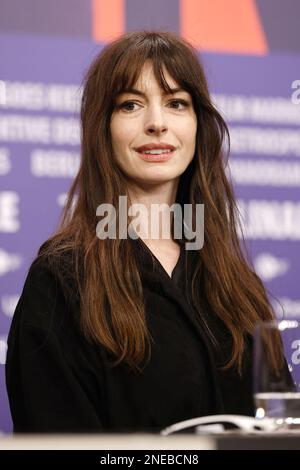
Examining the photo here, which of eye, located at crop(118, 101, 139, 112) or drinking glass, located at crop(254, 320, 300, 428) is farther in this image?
eye, located at crop(118, 101, 139, 112)

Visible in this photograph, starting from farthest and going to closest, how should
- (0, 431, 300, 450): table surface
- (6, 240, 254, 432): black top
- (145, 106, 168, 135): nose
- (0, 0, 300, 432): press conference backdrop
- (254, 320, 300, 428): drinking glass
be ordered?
(0, 0, 300, 432): press conference backdrop → (145, 106, 168, 135): nose → (6, 240, 254, 432): black top → (254, 320, 300, 428): drinking glass → (0, 431, 300, 450): table surface

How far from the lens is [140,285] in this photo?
6.09 feet

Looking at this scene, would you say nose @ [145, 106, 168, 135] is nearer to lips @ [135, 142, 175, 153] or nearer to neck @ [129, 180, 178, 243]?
lips @ [135, 142, 175, 153]

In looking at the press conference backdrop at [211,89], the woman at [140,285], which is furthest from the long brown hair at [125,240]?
the press conference backdrop at [211,89]

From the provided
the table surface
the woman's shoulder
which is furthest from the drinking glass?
the woman's shoulder

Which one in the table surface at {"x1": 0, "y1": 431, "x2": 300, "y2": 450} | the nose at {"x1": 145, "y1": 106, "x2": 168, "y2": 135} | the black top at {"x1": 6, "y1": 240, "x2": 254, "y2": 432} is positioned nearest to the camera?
the table surface at {"x1": 0, "y1": 431, "x2": 300, "y2": 450}

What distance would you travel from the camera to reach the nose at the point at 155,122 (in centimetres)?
191

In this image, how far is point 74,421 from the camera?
168 cm

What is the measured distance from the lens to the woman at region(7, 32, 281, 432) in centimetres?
174

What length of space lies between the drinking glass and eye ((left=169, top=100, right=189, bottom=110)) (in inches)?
33.9

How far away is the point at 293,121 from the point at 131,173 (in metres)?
1.04

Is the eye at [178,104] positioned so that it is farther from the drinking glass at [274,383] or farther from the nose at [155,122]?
the drinking glass at [274,383]
